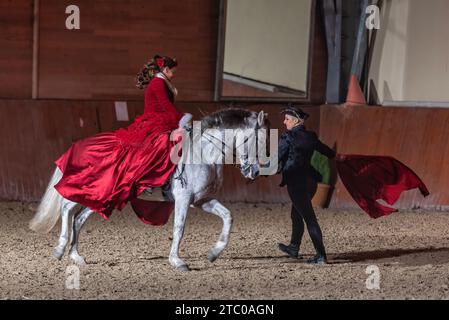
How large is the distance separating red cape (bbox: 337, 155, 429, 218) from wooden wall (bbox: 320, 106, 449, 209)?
3.77 meters

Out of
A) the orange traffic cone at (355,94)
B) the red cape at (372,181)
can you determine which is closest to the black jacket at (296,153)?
the red cape at (372,181)

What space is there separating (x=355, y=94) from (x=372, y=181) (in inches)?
171

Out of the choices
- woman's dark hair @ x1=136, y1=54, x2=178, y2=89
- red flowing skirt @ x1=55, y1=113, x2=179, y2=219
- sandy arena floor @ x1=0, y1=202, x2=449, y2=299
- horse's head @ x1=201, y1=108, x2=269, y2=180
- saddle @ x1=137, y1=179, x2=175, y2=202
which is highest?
woman's dark hair @ x1=136, y1=54, x2=178, y2=89

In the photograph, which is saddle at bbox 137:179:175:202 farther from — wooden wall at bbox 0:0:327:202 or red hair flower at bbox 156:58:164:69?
wooden wall at bbox 0:0:327:202

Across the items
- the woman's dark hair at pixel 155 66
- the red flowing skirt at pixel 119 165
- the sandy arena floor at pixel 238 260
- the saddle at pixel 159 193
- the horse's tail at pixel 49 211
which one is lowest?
the sandy arena floor at pixel 238 260

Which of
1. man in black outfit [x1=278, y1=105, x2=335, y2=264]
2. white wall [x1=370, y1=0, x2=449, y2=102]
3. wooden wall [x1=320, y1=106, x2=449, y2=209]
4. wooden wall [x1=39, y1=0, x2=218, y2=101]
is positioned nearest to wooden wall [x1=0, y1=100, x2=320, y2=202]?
wooden wall [x1=39, y1=0, x2=218, y2=101]

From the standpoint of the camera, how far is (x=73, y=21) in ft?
45.0

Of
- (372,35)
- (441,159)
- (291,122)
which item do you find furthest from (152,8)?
(291,122)

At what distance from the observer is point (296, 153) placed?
9117 millimetres

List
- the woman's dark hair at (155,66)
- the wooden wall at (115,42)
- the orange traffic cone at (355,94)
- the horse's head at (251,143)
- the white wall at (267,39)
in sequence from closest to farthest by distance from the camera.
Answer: the horse's head at (251,143), the woman's dark hair at (155,66), the orange traffic cone at (355,94), the wooden wall at (115,42), the white wall at (267,39)

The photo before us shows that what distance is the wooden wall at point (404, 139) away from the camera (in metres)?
13.2

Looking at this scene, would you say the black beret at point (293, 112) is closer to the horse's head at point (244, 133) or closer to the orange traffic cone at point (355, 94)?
the horse's head at point (244, 133)

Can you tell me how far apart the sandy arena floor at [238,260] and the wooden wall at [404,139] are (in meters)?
0.43

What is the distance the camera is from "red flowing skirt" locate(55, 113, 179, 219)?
28.9 ft
